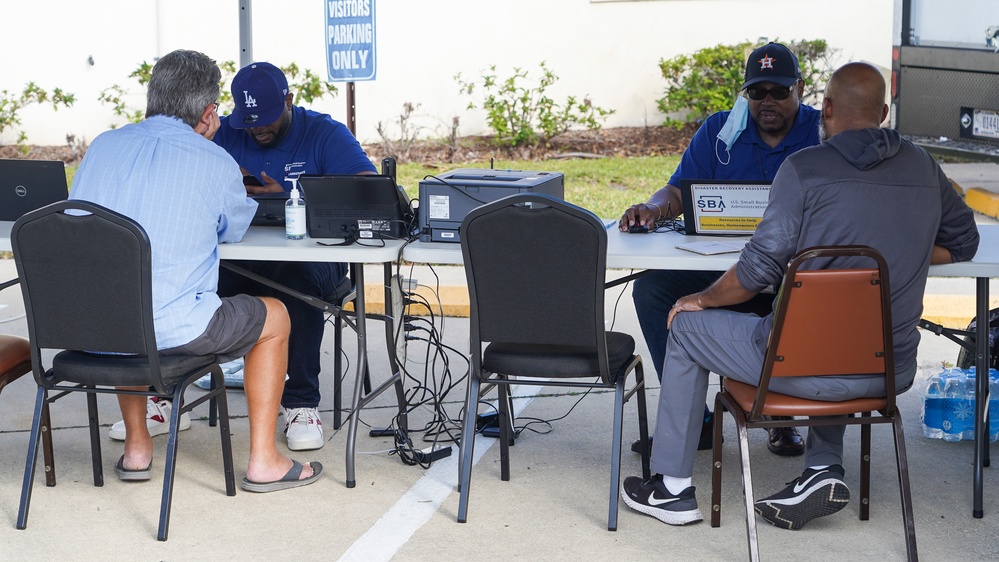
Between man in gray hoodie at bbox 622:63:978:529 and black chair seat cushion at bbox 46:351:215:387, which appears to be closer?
man in gray hoodie at bbox 622:63:978:529

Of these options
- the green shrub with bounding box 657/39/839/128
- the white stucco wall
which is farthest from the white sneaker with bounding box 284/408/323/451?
the green shrub with bounding box 657/39/839/128

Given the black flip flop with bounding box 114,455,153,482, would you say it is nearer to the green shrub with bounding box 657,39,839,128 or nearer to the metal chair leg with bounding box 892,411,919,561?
the metal chair leg with bounding box 892,411,919,561

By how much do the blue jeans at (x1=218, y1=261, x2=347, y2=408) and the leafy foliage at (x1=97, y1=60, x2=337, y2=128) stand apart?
5352 mm

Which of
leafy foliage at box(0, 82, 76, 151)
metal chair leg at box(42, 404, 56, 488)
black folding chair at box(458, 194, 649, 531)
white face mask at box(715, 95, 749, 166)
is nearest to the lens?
black folding chair at box(458, 194, 649, 531)

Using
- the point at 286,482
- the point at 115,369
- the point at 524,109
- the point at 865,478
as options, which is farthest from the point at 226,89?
the point at 865,478

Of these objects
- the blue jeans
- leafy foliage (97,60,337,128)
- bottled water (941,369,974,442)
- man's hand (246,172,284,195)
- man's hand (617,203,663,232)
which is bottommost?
bottled water (941,369,974,442)

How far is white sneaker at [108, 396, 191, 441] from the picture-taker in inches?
165

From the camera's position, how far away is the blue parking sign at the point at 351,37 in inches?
222

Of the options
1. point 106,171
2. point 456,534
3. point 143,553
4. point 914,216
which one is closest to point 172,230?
point 106,171

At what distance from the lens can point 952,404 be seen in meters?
4.08

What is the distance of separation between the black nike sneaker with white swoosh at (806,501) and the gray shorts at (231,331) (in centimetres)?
170

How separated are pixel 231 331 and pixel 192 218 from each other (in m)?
0.39

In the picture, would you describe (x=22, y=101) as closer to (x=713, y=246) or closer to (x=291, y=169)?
(x=291, y=169)

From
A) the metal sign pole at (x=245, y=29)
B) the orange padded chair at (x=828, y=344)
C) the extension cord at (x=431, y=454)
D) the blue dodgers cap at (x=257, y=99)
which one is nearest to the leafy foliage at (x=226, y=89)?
the metal sign pole at (x=245, y=29)
